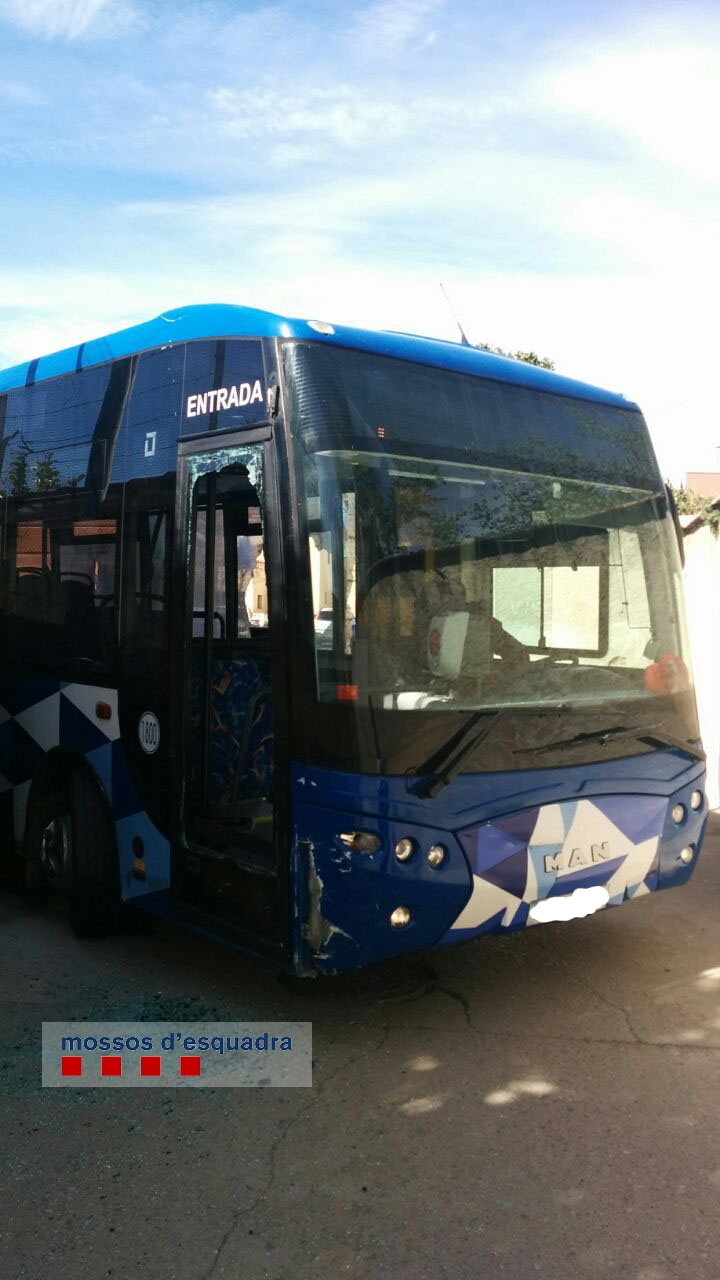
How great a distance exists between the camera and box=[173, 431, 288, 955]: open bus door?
4609 millimetres

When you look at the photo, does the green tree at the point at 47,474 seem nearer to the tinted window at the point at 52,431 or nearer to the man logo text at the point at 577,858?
the tinted window at the point at 52,431

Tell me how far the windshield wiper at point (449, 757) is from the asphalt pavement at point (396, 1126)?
1.15 m

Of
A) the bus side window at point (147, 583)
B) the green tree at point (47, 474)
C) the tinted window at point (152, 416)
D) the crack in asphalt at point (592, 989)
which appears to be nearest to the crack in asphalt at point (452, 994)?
the crack in asphalt at point (592, 989)

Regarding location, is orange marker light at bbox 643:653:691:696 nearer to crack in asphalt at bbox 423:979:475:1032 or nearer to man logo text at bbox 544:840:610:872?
man logo text at bbox 544:840:610:872

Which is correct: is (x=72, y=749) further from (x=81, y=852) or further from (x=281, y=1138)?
(x=281, y=1138)

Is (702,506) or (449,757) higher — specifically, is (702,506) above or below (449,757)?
above

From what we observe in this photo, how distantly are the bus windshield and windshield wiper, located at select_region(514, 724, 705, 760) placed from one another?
3cm

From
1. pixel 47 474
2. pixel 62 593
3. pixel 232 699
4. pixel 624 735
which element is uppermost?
pixel 47 474

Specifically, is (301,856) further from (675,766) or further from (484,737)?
(675,766)

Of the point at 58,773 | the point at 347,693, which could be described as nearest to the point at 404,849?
the point at 347,693

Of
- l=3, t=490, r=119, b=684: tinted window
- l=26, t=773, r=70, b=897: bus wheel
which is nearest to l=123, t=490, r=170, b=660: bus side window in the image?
l=3, t=490, r=119, b=684: tinted window

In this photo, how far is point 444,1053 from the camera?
15.7 ft

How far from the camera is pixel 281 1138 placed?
4.08 meters

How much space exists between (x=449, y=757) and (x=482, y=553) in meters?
0.90
